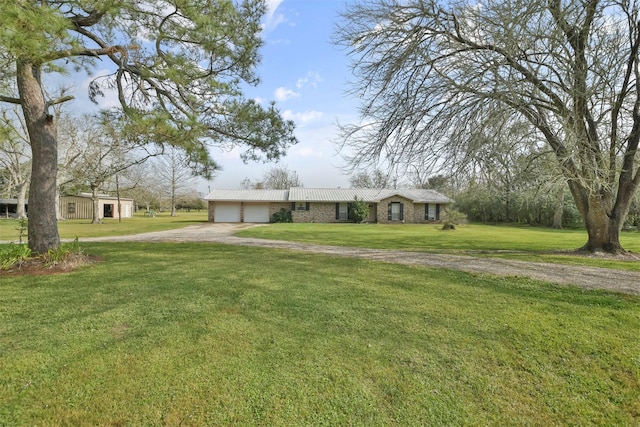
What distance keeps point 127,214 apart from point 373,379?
4555 cm

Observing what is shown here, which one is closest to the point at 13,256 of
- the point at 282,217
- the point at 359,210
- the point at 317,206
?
the point at 282,217

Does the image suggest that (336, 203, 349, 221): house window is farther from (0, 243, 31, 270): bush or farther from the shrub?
(0, 243, 31, 270): bush

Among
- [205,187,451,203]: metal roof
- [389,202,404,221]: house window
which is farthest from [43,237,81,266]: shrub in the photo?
[389,202,404,221]: house window

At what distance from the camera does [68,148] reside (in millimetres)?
27094

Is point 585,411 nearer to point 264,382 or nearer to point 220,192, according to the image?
point 264,382

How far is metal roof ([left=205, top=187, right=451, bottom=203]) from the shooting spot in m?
29.0

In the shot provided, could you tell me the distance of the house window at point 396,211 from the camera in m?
30.2

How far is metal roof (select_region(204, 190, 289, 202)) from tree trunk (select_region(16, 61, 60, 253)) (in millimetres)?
20903

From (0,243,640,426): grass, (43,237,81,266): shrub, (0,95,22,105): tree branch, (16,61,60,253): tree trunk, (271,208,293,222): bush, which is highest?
(0,95,22,105): tree branch

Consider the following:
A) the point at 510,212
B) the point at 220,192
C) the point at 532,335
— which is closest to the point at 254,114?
the point at 532,335

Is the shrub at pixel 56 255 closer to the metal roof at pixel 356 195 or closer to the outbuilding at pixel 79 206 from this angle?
the metal roof at pixel 356 195

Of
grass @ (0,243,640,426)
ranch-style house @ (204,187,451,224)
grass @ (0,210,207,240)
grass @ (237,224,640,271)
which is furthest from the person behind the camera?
ranch-style house @ (204,187,451,224)

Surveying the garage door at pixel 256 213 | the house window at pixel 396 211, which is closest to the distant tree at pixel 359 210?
the house window at pixel 396 211

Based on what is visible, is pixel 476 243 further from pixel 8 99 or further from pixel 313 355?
pixel 8 99
